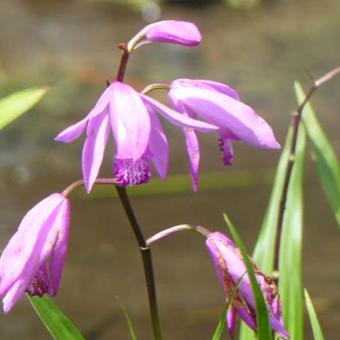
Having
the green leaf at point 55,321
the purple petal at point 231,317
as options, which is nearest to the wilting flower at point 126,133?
the purple petal at point 231,317

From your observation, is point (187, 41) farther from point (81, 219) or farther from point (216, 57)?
point (216, 57)

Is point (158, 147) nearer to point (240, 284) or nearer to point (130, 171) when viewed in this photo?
point (130, 171)

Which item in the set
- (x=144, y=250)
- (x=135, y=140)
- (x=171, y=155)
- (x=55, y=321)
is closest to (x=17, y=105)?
(x=55, y=321)

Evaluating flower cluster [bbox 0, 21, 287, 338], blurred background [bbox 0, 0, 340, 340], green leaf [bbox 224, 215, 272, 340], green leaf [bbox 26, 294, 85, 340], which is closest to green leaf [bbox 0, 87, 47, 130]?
green leaf [bbox 26, 294, 85, 340]

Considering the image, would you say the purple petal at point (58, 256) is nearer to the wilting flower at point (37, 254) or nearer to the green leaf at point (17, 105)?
the wilting flower at point (37, 254)

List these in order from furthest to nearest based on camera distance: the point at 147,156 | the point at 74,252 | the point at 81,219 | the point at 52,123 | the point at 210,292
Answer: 1. the point at 52,123
2. the point at 81,219
3. the point at 74,252
4. the point at 210,292
5. the point at 147,156

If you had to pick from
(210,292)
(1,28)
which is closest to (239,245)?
(210,292)
